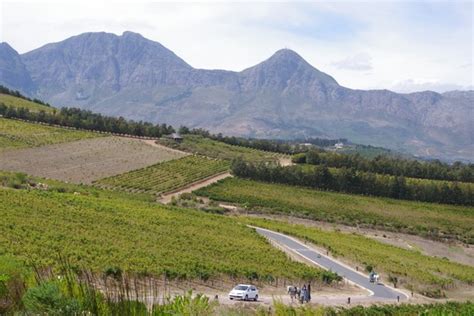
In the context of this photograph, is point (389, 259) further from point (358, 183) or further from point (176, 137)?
A: point (176, 137)

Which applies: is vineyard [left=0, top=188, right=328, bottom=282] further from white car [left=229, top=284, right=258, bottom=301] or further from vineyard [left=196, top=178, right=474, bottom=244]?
vineyard [left=196, top=178, right=474, bottom=244]

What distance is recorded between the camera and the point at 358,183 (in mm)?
102750

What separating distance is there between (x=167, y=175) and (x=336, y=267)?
51.7 metres

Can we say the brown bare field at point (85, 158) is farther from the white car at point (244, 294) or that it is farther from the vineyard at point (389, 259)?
the white car at point (244, 294)

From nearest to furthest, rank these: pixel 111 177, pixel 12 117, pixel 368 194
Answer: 1. pixel 111 177
2. pixel 368 194
3. pixel 12 117

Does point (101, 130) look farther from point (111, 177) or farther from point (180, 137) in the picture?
point (111, 177)

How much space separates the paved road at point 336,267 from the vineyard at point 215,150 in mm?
55296

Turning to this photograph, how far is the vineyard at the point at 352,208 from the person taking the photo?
8350 cm

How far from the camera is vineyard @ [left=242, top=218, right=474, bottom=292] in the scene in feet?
153

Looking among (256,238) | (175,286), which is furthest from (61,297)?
(256,238)

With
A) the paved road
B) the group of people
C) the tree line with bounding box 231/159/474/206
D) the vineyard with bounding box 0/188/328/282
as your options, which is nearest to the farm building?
the tree line with bounding box 231/159/474/206

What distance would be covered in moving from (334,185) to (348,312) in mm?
80296

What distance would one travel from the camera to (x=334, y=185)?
103000 millimetres

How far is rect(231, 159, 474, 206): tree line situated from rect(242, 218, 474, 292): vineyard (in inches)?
1137
